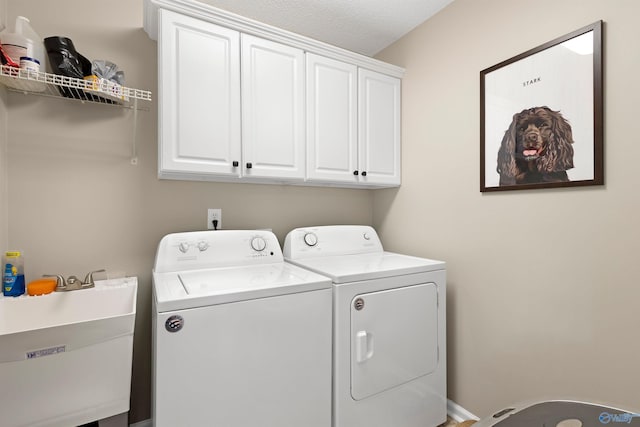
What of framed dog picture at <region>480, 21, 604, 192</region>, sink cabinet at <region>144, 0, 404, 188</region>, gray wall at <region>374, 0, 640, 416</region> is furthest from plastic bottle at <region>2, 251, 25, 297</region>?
framed dog picture at <region>480, 21, 604, 192</region>

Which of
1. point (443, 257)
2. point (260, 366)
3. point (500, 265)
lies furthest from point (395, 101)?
point (260, 366)

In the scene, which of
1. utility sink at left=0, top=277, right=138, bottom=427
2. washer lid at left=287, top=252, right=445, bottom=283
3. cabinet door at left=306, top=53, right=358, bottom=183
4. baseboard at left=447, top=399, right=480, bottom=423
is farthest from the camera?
cabinet door at left=306, top=53, right=358, bottom=183

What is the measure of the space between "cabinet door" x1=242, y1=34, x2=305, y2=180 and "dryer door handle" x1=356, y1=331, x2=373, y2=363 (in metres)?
0.97

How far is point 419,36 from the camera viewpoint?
2.13 metres

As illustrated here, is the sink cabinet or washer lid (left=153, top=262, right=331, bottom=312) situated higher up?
the sink cabinet

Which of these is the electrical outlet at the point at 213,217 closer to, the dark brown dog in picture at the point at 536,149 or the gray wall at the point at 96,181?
the gray wall at the point at 96,181

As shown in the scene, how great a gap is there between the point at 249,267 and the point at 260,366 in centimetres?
60

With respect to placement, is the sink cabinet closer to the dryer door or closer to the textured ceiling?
the textured ceiling

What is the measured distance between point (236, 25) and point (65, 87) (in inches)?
35.2

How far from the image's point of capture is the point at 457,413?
186cm

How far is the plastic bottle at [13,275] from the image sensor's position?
1.37m

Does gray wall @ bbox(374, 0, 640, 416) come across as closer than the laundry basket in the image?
No

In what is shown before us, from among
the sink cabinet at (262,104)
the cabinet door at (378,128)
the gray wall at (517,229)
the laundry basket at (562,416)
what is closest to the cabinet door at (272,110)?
the sink cabinet at (262,104)

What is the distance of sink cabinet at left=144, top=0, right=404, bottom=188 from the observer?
1527 mm
